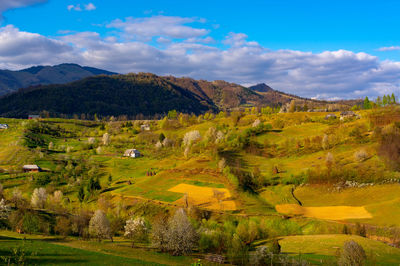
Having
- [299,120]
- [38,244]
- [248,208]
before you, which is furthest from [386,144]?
[38,244]

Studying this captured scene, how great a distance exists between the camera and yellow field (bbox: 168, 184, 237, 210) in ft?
256

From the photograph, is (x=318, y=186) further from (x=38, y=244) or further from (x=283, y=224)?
(x=38, y=244)

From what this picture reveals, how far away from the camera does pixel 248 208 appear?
249 ft

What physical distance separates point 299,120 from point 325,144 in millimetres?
68774

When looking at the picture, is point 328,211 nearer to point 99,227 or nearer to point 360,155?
point 360,155

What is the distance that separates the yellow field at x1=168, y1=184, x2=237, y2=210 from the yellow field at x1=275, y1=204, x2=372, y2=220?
12.9m

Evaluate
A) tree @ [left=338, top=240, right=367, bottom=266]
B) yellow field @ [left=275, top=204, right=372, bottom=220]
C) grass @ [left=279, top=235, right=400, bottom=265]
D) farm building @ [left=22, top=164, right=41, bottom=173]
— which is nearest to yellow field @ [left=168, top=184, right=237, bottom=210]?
yellow field @ [left=275, top=204, right=372, bottom=220]

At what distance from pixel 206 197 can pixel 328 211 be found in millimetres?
30620

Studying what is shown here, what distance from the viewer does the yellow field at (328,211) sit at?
68.7 m

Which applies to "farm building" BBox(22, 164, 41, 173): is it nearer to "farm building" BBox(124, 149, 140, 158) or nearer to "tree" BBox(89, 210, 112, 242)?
"farm building" BBox(124, 149, 140, 158)

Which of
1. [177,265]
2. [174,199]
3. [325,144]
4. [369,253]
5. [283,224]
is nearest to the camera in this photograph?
[177,265]

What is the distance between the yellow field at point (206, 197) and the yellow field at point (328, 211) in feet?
42.4

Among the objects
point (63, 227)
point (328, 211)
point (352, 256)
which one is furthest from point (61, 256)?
point (328, 211)

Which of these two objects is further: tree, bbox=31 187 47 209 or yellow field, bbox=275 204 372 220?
tree, bbox=31 187 47 209
